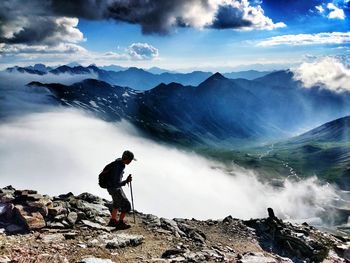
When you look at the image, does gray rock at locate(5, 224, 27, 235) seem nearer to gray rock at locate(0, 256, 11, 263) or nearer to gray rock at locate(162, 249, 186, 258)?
gray rock at locate(0, 256, 11, 263)

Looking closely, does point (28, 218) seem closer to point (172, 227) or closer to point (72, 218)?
point (72, 218)

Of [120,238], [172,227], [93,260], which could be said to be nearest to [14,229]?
[120,238]

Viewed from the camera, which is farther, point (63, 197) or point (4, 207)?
point (63, 197)

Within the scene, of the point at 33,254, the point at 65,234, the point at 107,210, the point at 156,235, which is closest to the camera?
the point at 33,254

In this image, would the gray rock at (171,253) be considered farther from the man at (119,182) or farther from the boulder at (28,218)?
the boulder at (28,218)

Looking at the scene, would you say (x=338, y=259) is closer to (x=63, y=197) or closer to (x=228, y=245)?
(x=228, y=245)

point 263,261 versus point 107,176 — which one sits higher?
point 107,176

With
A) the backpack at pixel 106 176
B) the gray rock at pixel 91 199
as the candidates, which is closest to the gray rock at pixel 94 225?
the backpack at pixel 106 176

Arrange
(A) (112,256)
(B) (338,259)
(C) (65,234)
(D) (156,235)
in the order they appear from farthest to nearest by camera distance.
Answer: (B) (338,259), (D) (156,235), (C) (65,234), (A) (112,256)

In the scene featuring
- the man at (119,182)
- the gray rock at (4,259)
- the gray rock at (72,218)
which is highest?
the man at (119,182)

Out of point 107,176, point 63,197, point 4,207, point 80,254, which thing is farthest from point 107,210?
point 80,254

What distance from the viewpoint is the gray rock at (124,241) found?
21.1m

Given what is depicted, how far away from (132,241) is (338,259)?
21.0m

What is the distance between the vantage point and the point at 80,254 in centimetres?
1902
